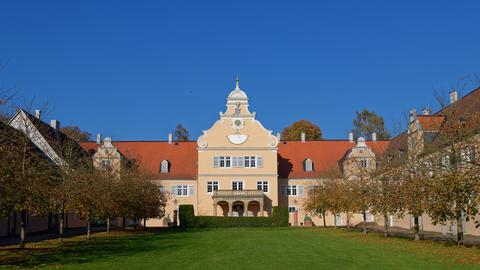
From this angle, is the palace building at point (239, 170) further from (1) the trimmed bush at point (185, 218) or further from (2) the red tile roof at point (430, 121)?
(2) the red tile roof at point (430, 121)

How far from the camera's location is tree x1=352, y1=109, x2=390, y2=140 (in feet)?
276

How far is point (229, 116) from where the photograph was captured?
60938 mm

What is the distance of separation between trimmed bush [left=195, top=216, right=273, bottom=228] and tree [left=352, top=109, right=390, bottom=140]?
33.1 meters

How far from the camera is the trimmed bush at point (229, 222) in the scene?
5516cm

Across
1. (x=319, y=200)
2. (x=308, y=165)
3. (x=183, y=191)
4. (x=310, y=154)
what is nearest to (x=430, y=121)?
(x=319, y=200)

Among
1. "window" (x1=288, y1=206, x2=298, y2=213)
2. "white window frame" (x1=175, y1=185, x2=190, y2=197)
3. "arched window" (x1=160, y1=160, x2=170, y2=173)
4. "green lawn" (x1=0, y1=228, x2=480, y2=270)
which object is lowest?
"green lawn" (x1=0, y1=228, x2=480, y2=270)

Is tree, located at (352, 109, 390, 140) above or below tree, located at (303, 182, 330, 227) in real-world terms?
above

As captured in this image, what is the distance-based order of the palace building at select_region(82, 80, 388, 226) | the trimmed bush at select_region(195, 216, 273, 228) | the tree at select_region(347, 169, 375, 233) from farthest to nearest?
1. the palace building at select_region(82, 80, 388, 226)
2. the trimmed bush at select_region(195, 216, 273, 228)
3. the tree at select_region(347, 169, 375, 233)

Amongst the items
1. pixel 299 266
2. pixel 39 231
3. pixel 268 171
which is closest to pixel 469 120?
pixel 299 266

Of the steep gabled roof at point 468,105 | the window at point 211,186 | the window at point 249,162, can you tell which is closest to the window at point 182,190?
the window at point 211,186

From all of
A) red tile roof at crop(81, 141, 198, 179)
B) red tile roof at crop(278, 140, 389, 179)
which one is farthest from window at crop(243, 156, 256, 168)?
red tile roof at crop(81, 141, 198, 179)

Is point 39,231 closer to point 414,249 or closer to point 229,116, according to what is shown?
point 229,116

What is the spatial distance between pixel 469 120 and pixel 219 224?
34.0 meters

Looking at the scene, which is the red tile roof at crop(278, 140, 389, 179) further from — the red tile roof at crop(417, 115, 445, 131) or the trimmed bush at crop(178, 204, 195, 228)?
the red tile roof at crop(417, 115, 445, 131)
